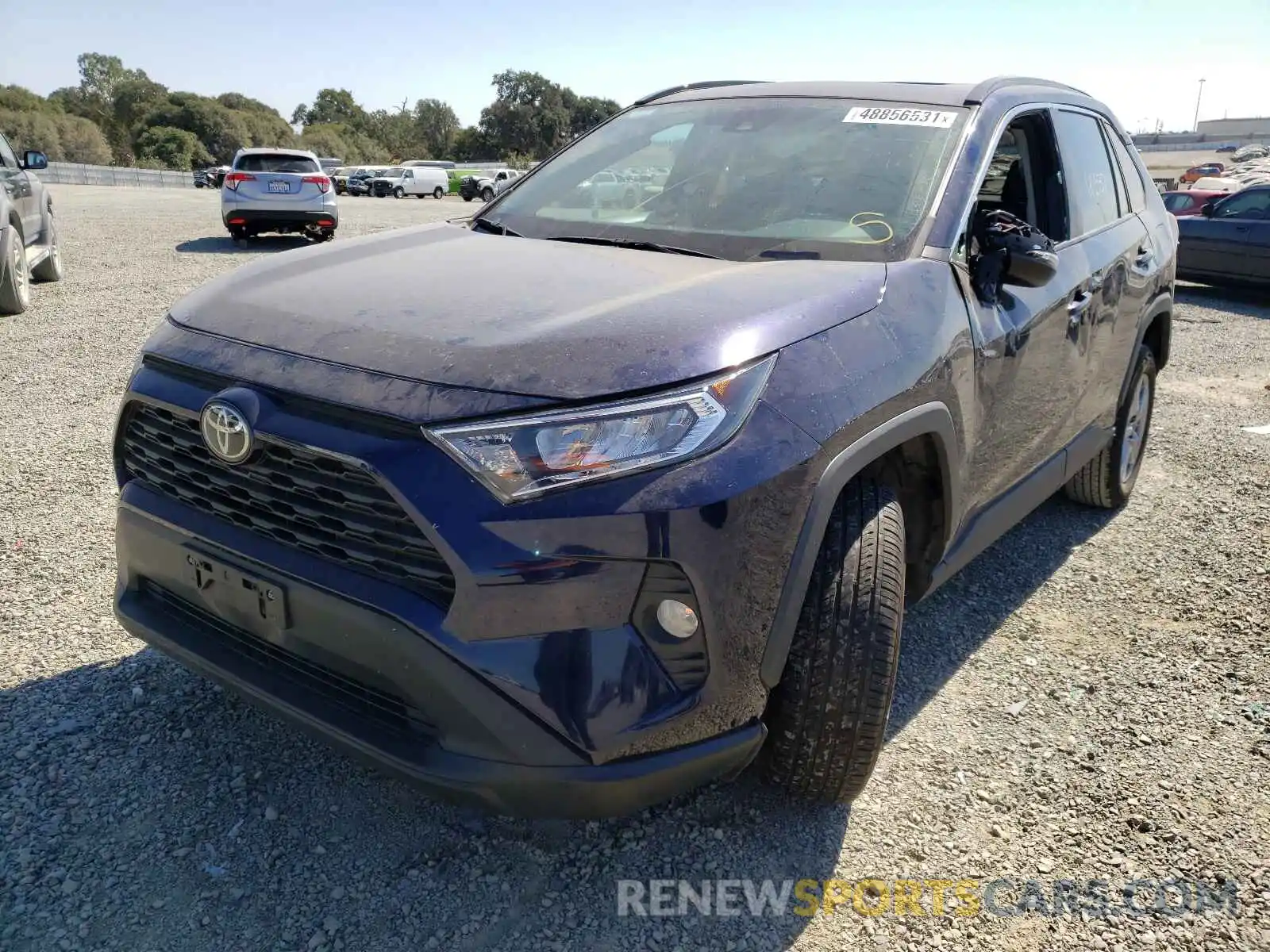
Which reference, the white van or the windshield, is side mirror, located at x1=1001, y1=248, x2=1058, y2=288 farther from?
the white van

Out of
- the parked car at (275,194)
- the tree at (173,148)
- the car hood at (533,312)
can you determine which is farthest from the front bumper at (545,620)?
the tree at (173,148)

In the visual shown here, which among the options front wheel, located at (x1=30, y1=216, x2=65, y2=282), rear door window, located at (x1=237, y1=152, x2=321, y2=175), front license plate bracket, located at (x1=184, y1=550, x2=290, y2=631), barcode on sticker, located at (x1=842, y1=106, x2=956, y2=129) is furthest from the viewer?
rear door window, located at (x1=237, y1=152, x2=321, y2=175)

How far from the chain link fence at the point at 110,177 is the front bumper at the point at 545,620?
54.3 meters

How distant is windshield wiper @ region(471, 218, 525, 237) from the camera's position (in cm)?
317

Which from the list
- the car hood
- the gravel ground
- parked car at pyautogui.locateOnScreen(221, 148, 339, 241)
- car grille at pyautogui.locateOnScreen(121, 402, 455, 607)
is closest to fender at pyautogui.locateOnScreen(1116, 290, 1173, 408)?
the gravel ground

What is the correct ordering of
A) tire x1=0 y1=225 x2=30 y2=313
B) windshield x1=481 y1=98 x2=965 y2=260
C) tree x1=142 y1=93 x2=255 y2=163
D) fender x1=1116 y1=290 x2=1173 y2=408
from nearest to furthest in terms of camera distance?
windshield x1=481 y1=98 x2=965 y2=260
fender x1=1116 y1=290 x2=1173 y2=408
tire x1=0 y1=225 x2=30 y2=313
tree x1=142 y1=93 x2=255 y2=163

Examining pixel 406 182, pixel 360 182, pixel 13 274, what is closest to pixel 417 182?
pixel 406 182

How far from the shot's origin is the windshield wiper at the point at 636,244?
8.95 feet

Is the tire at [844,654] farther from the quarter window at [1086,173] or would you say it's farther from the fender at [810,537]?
the quarter window at [1086,173]

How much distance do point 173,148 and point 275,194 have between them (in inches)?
2906

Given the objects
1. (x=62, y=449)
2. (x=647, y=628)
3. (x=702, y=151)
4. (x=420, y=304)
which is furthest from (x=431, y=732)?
(x=62, y=449)

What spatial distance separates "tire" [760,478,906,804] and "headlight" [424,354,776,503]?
47cm

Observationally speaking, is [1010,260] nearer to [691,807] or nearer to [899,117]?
[899,117]

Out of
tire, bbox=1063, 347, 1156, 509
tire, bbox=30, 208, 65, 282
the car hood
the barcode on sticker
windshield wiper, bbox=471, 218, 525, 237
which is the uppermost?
the barcode on sticker
